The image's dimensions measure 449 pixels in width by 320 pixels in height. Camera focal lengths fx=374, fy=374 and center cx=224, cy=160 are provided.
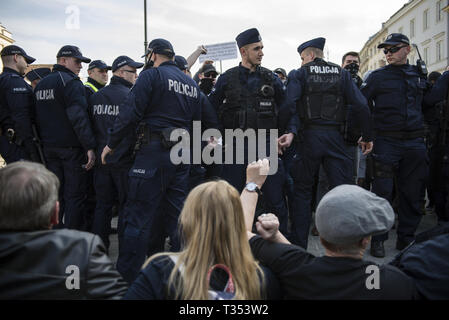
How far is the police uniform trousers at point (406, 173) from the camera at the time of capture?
424 centimetres

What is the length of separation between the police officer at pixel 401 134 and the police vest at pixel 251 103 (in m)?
1.32

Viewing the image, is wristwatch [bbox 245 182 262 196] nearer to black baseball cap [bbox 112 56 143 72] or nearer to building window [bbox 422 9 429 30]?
black baseball cap [bbox 112 56 143 72]

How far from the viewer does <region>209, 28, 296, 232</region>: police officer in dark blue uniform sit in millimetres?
3912

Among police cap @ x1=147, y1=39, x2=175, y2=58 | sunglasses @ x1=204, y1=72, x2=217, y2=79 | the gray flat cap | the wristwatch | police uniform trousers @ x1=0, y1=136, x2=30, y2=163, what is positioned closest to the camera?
the gray flat cap

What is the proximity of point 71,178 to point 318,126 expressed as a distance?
2.82 m

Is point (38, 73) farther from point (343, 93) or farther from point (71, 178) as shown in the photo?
point (343, 93)

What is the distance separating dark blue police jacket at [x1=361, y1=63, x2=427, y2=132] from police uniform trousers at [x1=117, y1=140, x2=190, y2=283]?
8.06 feet

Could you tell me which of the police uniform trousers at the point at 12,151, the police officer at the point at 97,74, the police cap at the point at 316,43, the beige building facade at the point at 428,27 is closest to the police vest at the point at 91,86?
the police officer at the point at 97,74

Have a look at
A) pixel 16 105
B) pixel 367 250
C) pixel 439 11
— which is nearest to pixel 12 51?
pixel 16 105

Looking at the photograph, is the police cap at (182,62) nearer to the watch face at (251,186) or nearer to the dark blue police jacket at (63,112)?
the dark blue police jacket at (63,112)

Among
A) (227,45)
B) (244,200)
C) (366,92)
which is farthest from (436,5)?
(244,200)

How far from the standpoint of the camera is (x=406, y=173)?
4324 mm

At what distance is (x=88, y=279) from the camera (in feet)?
4.80

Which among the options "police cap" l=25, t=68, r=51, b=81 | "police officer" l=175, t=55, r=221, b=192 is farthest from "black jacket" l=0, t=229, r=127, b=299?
"police cap" l=25, t=68, r=51, b=81
